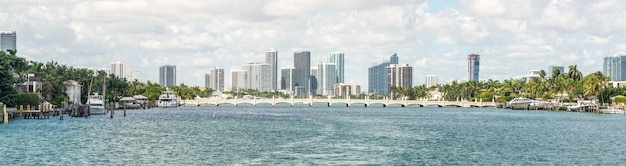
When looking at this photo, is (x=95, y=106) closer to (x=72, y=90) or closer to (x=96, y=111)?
(x=96, y=111)

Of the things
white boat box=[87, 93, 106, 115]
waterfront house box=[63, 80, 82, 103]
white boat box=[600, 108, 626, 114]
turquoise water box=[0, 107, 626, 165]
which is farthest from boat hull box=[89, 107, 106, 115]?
white boat box=[600, 108, 626, 114]

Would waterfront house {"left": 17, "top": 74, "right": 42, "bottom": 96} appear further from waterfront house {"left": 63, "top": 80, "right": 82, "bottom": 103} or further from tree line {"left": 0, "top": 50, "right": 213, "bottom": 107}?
waterfront house {"left": 63, "top": 80, "right": 82, "bottom": 103}

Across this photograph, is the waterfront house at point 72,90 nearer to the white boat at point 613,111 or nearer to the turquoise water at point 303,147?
the turquoise water at point 303,147

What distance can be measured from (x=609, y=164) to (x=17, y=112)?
3334 inches

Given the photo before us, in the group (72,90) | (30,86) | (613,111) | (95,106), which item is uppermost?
(30,86)

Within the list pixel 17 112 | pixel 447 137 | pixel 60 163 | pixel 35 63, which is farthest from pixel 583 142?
pixel 35 63

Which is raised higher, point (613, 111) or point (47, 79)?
point (47, 79)

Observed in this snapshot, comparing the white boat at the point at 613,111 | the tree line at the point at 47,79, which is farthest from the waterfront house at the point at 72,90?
the white boat at the point at 613,111

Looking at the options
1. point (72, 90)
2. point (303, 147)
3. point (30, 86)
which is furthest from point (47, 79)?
point (303, 147)

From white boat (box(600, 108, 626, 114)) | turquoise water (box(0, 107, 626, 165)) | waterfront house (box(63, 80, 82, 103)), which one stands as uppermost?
waterfront house (box(63, 80, 82, 103))

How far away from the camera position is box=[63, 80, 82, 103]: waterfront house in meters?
150

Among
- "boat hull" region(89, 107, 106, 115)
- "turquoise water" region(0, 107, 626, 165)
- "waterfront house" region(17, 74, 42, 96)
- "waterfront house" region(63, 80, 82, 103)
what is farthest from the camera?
"waterfront house" region(63, 80, 82, 103)

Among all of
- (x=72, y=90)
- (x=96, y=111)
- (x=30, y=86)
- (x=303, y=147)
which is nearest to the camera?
(x=303, y=147)

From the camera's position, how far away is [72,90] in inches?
5984
